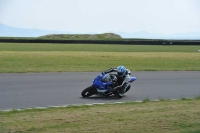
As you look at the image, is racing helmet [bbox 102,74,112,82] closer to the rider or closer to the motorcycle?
the motorcycle

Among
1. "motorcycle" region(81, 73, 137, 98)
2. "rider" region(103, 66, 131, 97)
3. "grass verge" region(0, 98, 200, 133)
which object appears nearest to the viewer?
"grass verge" region(0, 98, 200, 133)

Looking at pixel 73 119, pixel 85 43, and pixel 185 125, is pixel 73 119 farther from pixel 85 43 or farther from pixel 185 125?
pixel 85 43

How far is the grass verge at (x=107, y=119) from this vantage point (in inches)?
273

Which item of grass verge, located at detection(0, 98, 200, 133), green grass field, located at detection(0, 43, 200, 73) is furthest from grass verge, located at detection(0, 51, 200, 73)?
grass verge, located at detection(0, 98, 200, 133)

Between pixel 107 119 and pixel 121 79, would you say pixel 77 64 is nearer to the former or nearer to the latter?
pixel 121 79

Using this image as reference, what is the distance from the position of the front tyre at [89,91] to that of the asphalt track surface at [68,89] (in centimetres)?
14

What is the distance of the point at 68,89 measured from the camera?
Result: 13.1m

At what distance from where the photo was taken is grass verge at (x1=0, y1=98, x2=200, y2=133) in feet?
22.7

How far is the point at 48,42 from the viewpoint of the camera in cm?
5303

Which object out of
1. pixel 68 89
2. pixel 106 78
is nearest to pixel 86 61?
pixel 68 89

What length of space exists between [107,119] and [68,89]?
545 centimetres

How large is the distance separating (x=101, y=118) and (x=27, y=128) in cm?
160

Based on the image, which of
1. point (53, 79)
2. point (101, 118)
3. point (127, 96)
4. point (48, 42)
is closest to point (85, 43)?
point (48, 42)

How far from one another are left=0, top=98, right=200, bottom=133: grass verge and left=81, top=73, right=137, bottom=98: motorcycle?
81.7 inches
